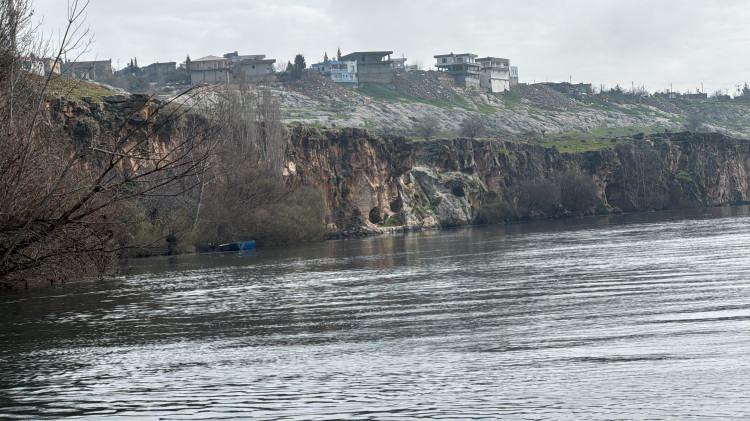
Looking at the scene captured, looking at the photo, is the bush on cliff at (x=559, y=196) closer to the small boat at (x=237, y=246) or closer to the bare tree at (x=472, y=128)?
the bare tree at (x=472, y=128)

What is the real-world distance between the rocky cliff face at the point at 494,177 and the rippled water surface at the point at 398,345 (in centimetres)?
7085

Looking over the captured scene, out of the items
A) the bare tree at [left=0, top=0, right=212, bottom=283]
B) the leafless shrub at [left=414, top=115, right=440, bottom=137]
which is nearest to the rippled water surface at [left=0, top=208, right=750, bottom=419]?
the bare tree at [left=0, top=0, right=212, bottom=283]

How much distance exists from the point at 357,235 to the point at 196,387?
311 ft

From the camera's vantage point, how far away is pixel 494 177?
146500 mm

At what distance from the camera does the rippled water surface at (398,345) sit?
18219mm

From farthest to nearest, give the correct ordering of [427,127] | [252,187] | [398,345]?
[427,127] < [252,187] < [398,345]

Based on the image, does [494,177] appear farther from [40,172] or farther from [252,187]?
[40,172]

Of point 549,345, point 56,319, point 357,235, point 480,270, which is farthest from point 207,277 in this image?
point 357,235

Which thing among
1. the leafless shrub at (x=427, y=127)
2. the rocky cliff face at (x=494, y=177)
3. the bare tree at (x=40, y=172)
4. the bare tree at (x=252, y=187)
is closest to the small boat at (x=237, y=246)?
the bare tree at (x=252, y=187)

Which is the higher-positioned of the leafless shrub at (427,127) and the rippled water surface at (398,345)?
the leafless shrub at (427,127)

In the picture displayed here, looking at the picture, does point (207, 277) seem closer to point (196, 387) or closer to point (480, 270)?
point (480, 270)

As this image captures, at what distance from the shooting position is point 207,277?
5525cm

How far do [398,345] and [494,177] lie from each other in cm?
12282

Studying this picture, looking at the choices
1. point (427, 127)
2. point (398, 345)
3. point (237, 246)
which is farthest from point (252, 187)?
point (427, 127)
